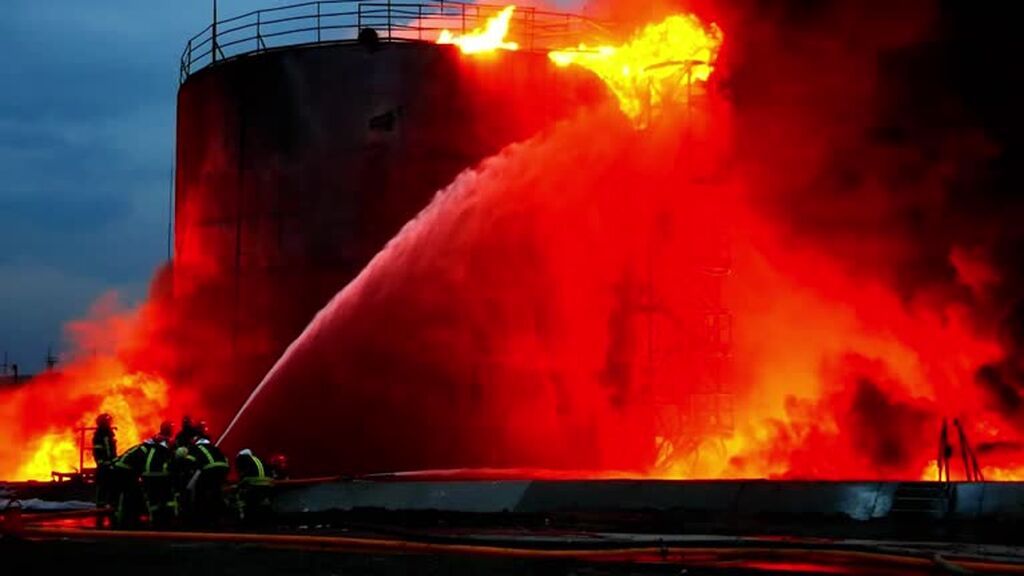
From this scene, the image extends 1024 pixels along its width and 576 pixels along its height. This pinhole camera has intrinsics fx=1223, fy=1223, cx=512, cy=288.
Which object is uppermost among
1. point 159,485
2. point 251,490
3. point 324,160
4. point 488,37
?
point 488,37

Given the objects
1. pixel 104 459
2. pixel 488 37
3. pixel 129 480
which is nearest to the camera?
pixel 129 480

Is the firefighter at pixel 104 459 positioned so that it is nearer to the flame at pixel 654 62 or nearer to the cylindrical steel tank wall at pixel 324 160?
the cylindrical steel tank wall at pixel 324 160

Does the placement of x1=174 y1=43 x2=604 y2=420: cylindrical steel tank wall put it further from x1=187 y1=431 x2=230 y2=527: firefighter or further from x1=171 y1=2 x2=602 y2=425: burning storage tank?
x1=187 y1=431 x2=230 y2=527: firefighter

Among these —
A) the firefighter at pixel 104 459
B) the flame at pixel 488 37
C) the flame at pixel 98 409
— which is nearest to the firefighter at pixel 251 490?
the firefighter at pixel 104 459

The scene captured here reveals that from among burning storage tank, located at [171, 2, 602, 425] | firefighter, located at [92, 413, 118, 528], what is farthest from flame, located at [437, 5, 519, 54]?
firefighter, located at [92, 413, 118, 528]

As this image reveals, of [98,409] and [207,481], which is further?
[98,409]

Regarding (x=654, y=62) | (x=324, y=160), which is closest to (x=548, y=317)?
(x=654, y=62)

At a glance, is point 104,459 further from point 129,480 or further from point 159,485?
point 159,485

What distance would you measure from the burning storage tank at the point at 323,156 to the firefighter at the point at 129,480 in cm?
769

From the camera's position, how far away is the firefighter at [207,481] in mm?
14195

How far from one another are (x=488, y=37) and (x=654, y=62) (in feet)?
11.8

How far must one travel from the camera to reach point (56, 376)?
2916 centimetres

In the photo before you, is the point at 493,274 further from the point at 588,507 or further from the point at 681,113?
the point at 588,507

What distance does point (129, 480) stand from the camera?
48.2 ft
